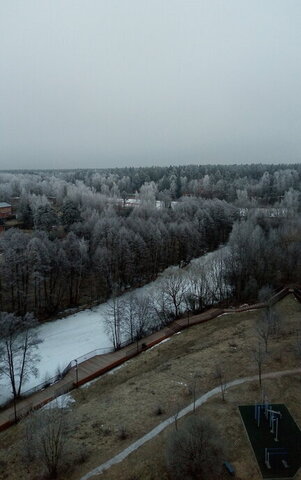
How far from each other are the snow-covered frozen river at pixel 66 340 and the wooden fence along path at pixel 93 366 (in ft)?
5.66

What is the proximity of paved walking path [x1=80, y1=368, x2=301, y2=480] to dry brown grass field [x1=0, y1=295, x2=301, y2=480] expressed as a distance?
284 millimetres

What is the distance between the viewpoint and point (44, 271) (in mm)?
35281

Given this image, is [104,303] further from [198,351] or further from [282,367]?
[282,367]

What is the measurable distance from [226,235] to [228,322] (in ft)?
112

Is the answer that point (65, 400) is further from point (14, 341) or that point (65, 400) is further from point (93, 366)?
point (14, 341)

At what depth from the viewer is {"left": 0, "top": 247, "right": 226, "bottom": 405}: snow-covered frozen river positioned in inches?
982

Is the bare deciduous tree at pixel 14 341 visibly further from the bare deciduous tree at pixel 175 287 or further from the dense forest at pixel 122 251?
the bare deciduous tree at pixel 175 287

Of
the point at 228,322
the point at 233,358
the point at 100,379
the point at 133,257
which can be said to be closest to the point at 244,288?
the point at 228,322

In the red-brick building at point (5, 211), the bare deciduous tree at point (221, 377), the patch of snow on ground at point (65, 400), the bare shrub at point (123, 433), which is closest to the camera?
the bare shrub at point (123, 433)

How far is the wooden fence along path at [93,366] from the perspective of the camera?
20.4 m

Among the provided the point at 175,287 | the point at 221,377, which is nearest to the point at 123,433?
the point at 221,377

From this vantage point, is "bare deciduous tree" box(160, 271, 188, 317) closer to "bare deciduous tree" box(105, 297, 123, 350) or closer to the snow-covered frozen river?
the snow-covered frozen river

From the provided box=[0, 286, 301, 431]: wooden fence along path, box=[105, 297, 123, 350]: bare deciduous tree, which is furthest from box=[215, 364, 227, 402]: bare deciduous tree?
box=[105, 297, 123, 350]: bare deciduous tree

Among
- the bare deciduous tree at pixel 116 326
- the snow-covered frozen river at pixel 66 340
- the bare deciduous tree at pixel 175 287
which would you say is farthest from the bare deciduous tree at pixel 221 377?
the bare deciduous tree at pixel 175 287
